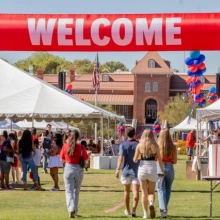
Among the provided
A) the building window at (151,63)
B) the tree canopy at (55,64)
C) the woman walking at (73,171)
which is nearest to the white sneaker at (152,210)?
the woman walking at (73,171)

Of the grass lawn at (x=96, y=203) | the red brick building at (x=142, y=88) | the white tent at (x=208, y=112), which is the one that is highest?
the red brick building at (x=142, y=88)

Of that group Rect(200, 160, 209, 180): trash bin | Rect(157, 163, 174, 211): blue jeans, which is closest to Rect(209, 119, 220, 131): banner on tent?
Rect(200, 160, 209, 180): trash bin

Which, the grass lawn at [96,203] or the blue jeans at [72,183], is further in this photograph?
the grass lawn at [96,203]

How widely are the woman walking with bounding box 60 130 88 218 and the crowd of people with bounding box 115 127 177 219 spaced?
0.70 meters

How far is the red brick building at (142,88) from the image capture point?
378ft

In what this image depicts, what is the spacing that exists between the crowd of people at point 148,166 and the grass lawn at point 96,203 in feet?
1.42

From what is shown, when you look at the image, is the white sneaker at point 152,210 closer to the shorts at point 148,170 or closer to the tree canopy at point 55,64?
the shorts at point 148,170

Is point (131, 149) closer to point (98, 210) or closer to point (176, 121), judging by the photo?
point (98, 210)

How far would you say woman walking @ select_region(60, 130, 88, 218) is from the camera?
1458 centimetres

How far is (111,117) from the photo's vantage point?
35375 millimetres

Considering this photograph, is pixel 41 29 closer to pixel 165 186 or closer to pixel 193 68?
pixel 165 186

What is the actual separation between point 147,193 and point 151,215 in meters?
0.39

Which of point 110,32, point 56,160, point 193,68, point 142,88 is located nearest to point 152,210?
point 110,32

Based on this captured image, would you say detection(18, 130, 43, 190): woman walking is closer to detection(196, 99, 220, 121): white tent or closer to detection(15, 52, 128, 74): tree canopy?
detection(196, 99, 220, 121): white tent
